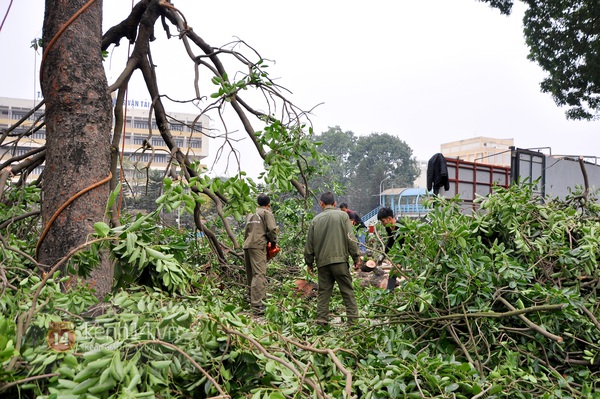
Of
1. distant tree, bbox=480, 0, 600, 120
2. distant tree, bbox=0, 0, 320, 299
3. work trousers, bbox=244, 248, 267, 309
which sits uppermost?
distant tree, bbox=480, 0, 600, 120

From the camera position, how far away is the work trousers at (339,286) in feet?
18.8

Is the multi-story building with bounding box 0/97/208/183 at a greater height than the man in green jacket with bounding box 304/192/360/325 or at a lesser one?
greater

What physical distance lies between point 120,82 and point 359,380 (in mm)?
2954

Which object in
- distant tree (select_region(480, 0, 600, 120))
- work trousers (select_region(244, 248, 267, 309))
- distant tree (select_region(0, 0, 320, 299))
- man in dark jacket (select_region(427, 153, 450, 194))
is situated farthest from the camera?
distant tree (select_region(480, 0, 600, 120))

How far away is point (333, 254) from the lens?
5719 millimetres

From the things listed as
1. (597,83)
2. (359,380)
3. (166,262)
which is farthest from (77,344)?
(597,83)

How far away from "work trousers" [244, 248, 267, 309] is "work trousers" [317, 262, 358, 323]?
3.97 ft

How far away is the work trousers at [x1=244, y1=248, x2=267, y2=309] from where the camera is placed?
6798 millimetres

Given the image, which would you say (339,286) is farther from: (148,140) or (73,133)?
(73,133)

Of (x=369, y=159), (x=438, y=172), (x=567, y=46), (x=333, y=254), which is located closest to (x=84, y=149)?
(x=333, y=254)

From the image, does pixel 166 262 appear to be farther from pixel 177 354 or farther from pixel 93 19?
pixel 93 19

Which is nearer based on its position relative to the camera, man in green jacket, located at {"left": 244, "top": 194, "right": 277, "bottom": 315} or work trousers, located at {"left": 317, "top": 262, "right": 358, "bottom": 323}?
work trousers, located at {"left": 317, "top": 262, "right": 358, "bottom": 323}

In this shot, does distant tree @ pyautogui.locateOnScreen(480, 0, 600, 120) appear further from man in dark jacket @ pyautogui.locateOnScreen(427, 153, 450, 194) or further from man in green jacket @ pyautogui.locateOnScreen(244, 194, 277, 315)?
man in green jacket @ pyautogui.locateOnScreen(244, 194, 277, 315)

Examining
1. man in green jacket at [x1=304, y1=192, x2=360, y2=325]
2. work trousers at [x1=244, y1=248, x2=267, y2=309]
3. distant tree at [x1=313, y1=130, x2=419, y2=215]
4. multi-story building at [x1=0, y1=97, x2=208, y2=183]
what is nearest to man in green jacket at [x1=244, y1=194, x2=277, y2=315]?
work trousers at [x1=244, y1=248, x2=267, y2=309]
